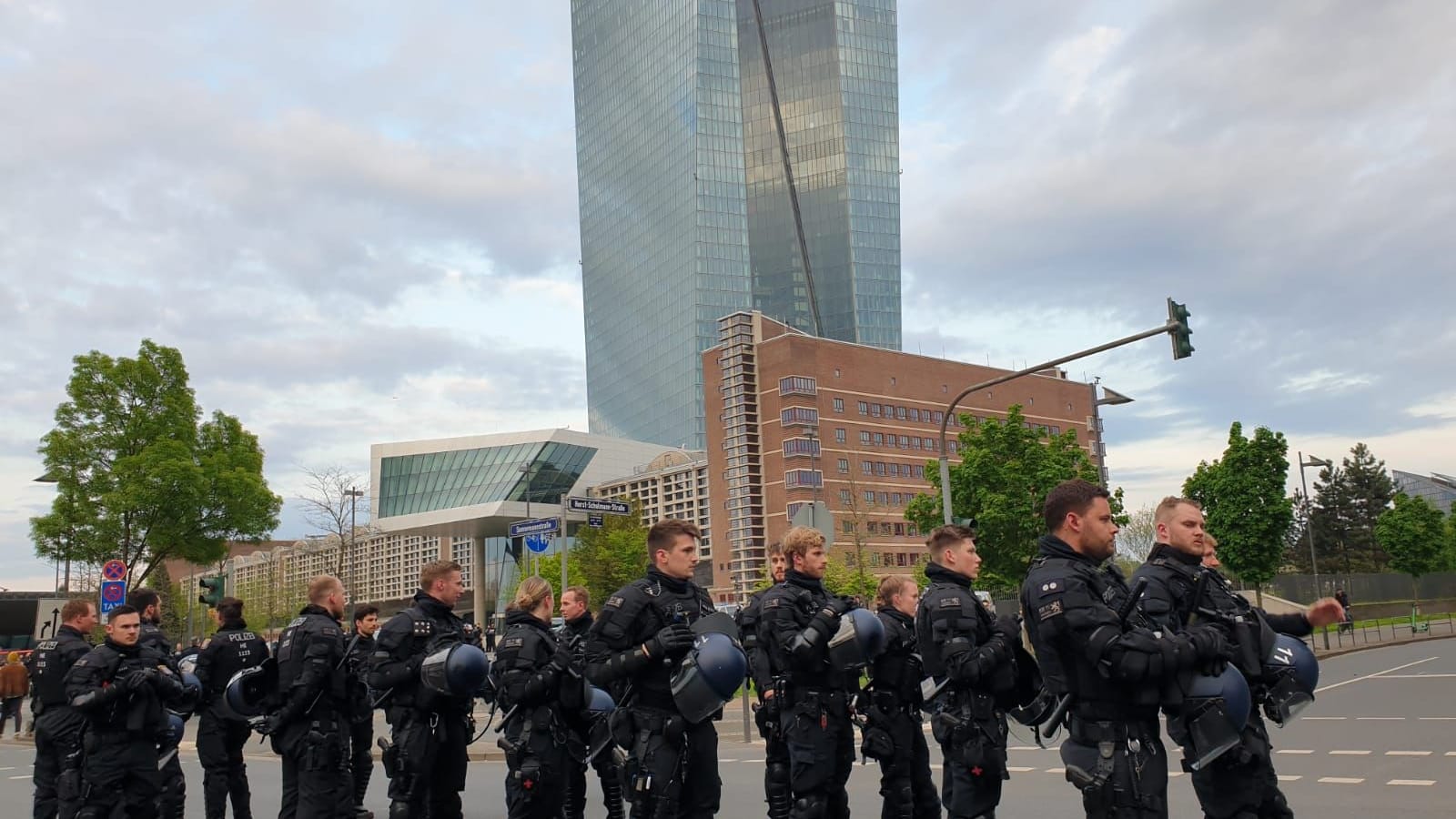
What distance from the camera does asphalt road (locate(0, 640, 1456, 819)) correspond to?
8961 mm

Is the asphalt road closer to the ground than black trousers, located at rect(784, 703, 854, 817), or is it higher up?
closer to the ground

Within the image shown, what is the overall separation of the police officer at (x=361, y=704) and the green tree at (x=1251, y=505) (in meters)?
34.4

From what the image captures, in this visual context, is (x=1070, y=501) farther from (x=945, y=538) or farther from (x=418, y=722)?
(x=418, y=722)

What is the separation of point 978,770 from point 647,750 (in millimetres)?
1954

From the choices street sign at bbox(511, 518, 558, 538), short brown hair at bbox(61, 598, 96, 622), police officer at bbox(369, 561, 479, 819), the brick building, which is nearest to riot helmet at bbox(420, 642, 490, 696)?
police officer at bbox(369, 561, 479, 819)

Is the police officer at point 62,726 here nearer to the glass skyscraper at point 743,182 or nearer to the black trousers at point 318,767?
the black trousers at point 318,767

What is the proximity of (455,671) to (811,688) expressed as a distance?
7.77 feet

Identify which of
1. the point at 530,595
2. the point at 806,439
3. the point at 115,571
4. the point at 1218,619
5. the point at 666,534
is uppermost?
the point at 806,439

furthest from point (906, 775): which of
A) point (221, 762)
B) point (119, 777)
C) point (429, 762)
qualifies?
point (221, 762)

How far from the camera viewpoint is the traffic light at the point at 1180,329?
17.2 meters

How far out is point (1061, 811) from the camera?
29.4 feet

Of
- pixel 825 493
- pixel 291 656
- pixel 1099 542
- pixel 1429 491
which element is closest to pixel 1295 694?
pixel 1099 542

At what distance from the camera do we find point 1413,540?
57375 mm

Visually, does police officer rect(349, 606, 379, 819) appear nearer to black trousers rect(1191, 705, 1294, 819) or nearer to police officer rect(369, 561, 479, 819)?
police officer rect(369, 561, 479, 819)
